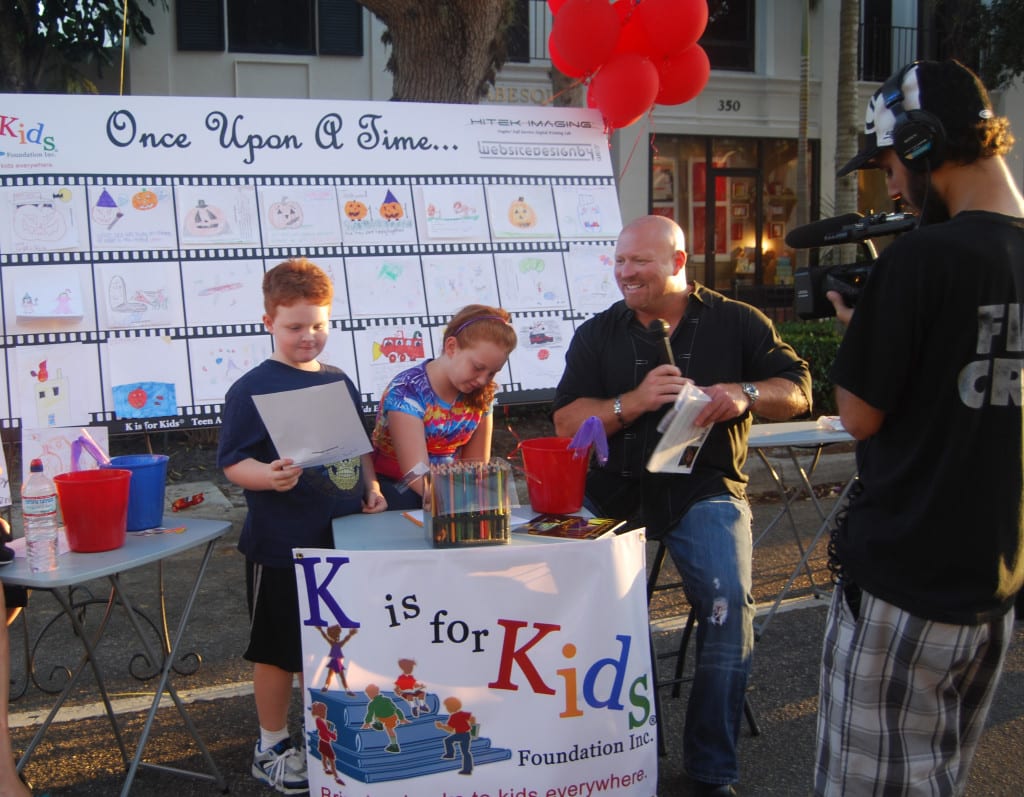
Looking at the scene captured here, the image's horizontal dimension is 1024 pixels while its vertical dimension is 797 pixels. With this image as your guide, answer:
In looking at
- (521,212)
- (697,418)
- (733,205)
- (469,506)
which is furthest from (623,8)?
(733,205)

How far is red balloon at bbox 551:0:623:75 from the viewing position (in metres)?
5.38

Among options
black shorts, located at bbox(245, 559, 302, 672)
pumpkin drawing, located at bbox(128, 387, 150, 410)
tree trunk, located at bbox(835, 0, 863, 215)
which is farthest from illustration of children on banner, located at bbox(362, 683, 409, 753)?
tree trunk, located at bbox(835, 0, 863, 215)

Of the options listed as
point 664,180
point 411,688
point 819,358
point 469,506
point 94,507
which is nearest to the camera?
point 411,688

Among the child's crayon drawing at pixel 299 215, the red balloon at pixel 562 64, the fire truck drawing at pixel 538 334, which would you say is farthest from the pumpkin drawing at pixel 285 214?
the red balloon at pixel 562 64

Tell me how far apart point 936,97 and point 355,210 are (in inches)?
159

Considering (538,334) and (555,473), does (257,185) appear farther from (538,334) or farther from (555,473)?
(555,473)

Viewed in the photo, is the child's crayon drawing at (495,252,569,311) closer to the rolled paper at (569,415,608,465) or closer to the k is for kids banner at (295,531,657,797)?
the rolled paper at (569,415,608,465)

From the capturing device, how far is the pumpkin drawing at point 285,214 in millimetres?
5223

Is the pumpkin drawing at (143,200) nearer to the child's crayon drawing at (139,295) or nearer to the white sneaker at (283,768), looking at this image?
the child's crayon drawing at (139,295)

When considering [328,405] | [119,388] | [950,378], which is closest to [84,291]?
[119,388]

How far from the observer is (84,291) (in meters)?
4.85

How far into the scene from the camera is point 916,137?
1.75 m

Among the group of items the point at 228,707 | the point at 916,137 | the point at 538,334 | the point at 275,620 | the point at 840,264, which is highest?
the point at 916,137

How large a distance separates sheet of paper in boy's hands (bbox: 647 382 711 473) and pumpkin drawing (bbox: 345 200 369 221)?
3.07 m
